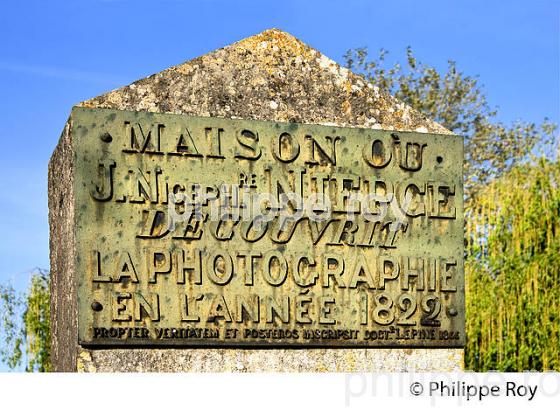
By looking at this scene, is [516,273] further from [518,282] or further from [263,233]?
[263,233]

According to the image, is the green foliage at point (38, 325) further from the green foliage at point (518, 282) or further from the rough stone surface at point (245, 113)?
the rough stone surface at point (245, 113)

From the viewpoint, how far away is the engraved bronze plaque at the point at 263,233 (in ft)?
20.8

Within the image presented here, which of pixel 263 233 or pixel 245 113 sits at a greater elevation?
pixel 245 113

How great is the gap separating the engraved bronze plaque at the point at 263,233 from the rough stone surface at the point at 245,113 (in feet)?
0.31

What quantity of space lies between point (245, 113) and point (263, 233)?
801 millimetres

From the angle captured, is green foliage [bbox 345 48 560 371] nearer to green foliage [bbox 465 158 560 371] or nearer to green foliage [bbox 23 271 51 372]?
green foliage [bbox 465 158 560 371]

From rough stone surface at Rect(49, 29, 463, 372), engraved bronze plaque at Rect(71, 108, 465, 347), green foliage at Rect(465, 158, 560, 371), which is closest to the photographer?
engraved bronze plaque at Rect(71, 108, 465, 347)

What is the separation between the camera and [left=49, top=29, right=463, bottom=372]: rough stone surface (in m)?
6.44

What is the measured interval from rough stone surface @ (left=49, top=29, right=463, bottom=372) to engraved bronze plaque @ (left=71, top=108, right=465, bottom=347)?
0.10m

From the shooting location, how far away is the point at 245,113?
6773mm

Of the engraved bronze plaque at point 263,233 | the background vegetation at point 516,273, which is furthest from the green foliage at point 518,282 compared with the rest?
the engraved bronze plaque at point 263,233

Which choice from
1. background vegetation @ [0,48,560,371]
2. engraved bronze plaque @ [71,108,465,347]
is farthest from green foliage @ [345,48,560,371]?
engraved bronze plaque @ [71,108,465,347]

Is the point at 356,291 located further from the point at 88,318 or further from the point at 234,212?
the point at 88,318

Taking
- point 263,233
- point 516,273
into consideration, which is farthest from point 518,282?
point 263,233
